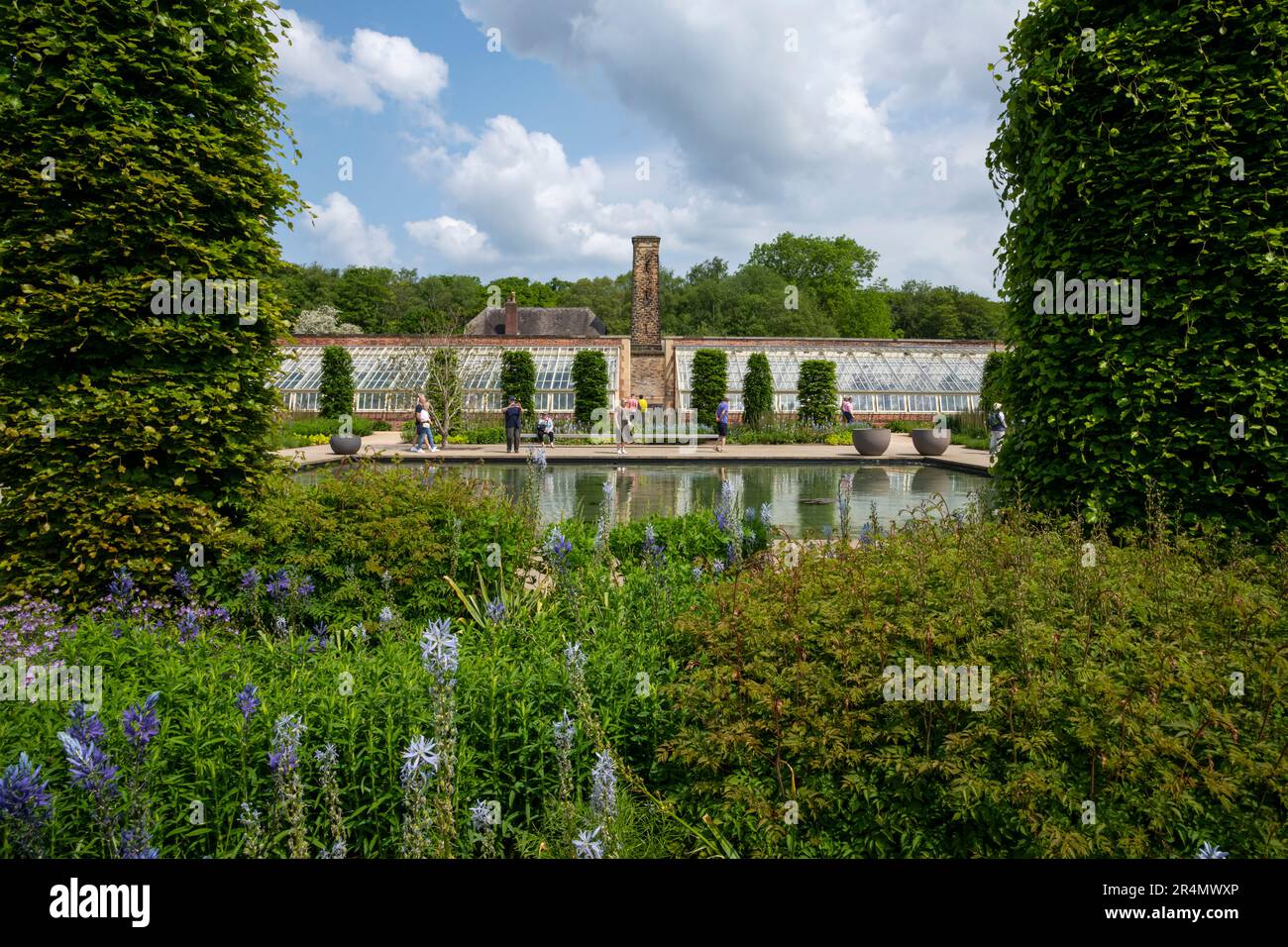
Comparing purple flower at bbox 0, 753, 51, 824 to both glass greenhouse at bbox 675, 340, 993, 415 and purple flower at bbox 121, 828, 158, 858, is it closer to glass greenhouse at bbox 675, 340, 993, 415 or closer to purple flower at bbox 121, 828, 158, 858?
purple flower at bbox 121, 828, 158, 858

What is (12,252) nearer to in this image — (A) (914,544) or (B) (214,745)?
(B) (214,745)

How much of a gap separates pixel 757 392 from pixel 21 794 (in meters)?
32.6

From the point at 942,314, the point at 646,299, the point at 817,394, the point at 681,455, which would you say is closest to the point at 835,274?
the point at 942,314

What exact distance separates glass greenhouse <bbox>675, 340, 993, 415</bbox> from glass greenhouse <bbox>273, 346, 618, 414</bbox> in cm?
616

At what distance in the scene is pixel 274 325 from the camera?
6.01 m

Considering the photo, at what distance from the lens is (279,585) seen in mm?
4840

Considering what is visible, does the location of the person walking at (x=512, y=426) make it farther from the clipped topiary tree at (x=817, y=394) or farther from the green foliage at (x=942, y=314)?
the green foliage at (x=942, y=314)

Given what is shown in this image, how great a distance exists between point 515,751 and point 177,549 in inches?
145

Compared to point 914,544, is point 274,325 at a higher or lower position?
higher

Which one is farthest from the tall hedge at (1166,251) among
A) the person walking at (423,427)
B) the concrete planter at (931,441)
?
the person walking at (423,427)
